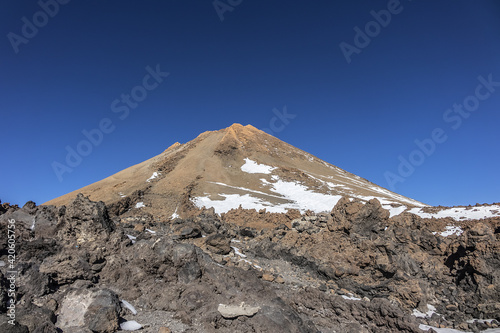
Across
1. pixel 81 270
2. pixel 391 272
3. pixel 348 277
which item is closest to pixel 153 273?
pixel 81 270

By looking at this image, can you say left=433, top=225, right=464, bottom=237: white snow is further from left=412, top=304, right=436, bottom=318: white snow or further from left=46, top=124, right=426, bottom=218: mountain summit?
left=412, top=304, right=436, bottom=318: white snow

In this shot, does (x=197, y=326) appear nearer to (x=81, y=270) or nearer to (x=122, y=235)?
(x=81, y=270)

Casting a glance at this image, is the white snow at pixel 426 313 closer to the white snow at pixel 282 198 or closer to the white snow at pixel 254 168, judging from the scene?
the white snow at pixel 282 198

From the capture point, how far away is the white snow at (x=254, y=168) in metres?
53.7

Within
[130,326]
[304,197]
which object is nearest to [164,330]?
[130,326]

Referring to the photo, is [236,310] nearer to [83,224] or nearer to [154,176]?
[83,224]

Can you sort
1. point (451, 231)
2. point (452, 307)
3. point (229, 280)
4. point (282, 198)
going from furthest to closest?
point (282, 198), point (451, 231), point (452, 307), point (229, 280)

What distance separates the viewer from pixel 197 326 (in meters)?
5.75

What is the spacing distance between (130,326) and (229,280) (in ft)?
8.47

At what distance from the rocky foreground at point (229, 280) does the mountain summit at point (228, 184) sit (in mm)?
15799

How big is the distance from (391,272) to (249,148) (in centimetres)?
5495

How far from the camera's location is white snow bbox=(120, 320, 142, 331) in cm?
547

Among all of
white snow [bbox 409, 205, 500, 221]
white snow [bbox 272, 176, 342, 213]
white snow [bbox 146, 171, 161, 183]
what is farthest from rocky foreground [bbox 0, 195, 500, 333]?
white snow [bbox 146, 171, 161, 183]

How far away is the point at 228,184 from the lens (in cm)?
4538
